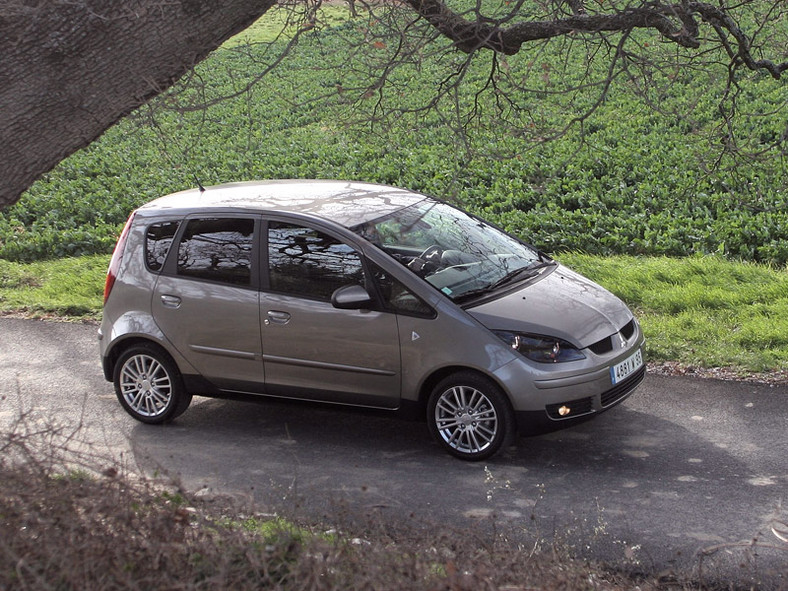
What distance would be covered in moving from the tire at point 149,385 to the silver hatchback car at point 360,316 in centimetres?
1

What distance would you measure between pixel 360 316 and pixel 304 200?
1.29 meters

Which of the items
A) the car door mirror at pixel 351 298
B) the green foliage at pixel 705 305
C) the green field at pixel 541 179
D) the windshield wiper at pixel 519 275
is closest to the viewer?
the car door mirror at pixel 351 298

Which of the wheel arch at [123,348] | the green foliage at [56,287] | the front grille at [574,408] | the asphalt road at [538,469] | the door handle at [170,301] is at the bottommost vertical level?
the asphalt road at [538,469]

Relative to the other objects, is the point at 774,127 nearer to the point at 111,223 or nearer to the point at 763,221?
the point at 763,221

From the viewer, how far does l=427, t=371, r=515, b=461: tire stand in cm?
682

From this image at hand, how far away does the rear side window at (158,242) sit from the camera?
8016mm

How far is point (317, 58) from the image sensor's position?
33.5 metres

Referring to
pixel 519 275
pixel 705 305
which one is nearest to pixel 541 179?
pixel 705 305

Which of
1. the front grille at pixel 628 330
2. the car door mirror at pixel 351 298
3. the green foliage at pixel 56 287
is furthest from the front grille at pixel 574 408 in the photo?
the green foliage at pixel 56 287

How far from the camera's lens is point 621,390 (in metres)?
7.11

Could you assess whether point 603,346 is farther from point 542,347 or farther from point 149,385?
point 149,385

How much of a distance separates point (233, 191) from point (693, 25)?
14.0ft

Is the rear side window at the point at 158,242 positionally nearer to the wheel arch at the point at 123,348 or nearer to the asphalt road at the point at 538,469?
the wheel arch at the point at 123,348

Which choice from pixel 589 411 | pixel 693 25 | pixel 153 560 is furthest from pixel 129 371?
pixel 693 25
